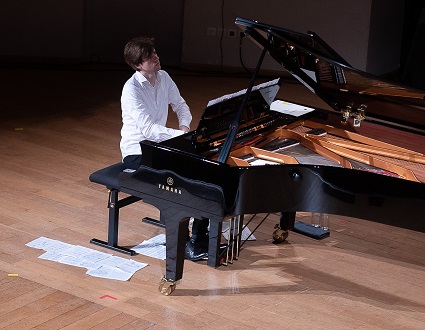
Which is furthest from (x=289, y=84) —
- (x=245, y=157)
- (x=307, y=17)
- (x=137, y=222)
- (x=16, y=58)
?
(x=245, y=157)

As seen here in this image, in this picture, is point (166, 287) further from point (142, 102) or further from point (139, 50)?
point (139, 50)

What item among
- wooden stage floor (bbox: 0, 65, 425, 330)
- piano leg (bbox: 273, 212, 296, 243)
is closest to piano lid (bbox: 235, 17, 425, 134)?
piano leg (bbox: 273, 212, 296, 243)

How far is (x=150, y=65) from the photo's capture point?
475 centimetres

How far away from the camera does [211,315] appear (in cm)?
412

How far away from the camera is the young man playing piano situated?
4703 millimetres

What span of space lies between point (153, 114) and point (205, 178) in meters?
0.91

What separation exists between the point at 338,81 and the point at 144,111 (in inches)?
40.5

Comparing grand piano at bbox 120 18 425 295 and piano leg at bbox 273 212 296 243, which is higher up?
grand piano at bbox 120 18 425 295

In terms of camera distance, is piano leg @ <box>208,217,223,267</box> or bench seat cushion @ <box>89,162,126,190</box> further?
bench seat cushion @ <box>89,162,126,190</box>

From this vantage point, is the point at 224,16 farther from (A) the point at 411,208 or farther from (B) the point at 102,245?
(A) the point at 411,208

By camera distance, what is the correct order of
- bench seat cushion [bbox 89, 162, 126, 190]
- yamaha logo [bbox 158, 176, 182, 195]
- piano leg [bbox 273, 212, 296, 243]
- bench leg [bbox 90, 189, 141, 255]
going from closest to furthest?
yamaha logo [bbox 158, 176, 182, 195]
bench seat cushion [bbox 89, 162, 126, 190]
bench leg [bbox 90, 189, 141, 255]
piano leg [bbox 273, 212, 296, 243]

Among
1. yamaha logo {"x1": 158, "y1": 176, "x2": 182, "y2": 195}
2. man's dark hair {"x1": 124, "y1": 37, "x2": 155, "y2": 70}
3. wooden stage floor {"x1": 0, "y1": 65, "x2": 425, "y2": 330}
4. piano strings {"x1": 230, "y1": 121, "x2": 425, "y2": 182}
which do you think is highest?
man's dark hair {"x1": 124, "y1": 37, "x2": 155, "y2": 70}

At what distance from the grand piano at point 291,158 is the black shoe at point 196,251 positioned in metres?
0.10

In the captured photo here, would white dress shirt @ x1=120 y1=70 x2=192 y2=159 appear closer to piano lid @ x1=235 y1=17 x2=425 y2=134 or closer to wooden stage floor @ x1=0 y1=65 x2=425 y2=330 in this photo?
wooden stage floor @ x1=0 y1=65 x2=425 y2=330
